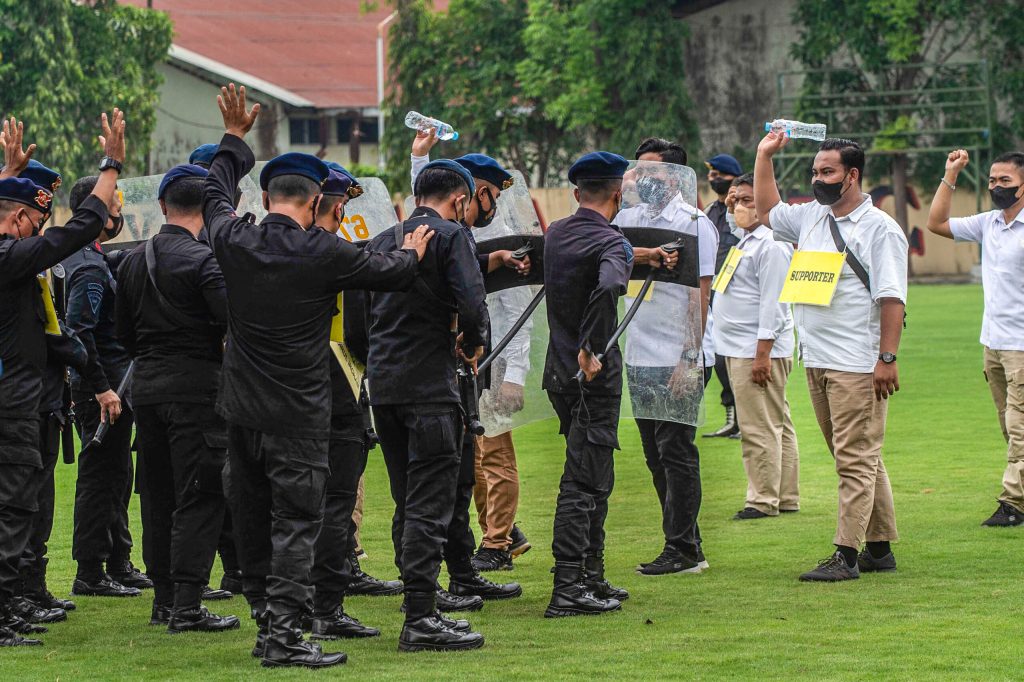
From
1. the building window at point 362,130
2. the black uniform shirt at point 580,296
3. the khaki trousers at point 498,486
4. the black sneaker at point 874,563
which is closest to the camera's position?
the black uniform shirt at point 580,296

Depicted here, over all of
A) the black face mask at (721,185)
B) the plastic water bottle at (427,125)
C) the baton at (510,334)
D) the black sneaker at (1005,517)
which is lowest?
the black sneaker at (1005,517)

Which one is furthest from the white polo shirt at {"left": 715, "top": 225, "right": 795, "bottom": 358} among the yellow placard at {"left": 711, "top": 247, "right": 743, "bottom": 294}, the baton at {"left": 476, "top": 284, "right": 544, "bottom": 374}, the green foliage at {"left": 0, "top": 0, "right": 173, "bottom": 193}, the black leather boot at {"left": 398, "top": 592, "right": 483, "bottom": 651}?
the green foliage at {"left": 0, "top": 0, "right": 173, "bottom": 193}

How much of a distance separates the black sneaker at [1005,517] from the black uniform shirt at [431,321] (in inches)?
155

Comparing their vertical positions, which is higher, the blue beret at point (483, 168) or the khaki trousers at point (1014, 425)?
the blue beret at point (483, 168)

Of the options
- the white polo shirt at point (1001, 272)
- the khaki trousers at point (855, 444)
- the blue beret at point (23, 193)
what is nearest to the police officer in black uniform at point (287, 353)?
the blue beret at point (23, 193)

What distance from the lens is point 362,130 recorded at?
4897cm

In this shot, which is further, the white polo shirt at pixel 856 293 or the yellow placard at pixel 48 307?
the white polo shirt at pixel 856 293

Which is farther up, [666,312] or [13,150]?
[13,150]

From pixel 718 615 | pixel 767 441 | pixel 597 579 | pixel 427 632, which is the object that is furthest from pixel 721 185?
pixel 427 632

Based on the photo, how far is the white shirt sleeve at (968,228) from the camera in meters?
9.44

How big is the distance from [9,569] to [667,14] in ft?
114

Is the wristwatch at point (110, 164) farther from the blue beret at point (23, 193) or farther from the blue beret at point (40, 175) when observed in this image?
the blue beret at point (40, 175)

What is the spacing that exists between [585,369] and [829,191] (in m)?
1.72

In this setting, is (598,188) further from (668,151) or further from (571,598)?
(571,598)
